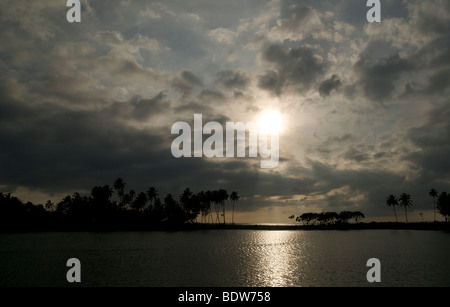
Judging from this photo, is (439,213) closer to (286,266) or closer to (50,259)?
(286,266)
